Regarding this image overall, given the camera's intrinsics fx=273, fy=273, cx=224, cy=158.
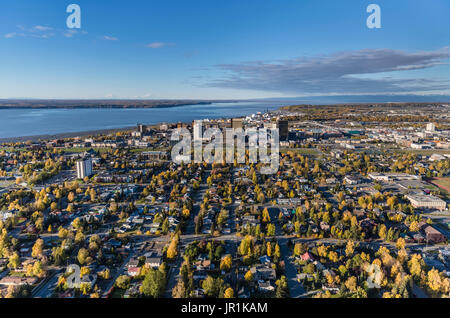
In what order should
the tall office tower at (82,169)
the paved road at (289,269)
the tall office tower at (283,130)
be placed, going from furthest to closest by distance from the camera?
the tall office tower at (283,130) < the tall office tower at (82,169) < the paved road at (289,269)

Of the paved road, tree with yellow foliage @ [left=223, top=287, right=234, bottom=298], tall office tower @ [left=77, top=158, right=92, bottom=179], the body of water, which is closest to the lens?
tree with yellow foliage @ [left=223, top=287, right=234, bottom=298]

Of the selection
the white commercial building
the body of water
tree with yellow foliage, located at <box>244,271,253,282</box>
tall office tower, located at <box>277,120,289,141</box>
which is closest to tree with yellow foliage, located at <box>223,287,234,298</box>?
tree with yellow foliage, located at <box>244,271,253,282</box>

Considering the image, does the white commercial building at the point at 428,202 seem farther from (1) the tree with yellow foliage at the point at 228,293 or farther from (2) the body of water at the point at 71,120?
(2) the body of water at the point at 71,120

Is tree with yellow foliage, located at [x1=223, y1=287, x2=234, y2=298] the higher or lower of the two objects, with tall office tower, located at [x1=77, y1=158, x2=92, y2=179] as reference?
lower

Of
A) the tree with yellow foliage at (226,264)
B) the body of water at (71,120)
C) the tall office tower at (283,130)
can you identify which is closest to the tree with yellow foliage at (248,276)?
the tree with yellow foliage at (226,264)

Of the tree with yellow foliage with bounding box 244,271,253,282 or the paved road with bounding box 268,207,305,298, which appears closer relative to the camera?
the paved road with bounding box 268,207,305,298

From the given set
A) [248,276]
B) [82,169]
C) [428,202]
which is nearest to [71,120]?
[82,169]

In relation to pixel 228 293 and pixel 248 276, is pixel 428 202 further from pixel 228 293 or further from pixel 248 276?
pixel 228 293

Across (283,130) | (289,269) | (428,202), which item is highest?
(283,130)

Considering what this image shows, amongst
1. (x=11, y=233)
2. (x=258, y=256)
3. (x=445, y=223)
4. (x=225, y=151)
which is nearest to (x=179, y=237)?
(x=258, y=256)

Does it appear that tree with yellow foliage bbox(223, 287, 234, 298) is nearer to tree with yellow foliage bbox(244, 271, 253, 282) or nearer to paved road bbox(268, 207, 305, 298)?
tree with yellow foliage bbox(244, 271, 253, 282)

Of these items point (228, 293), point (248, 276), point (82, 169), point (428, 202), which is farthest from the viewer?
point (82, 169)
